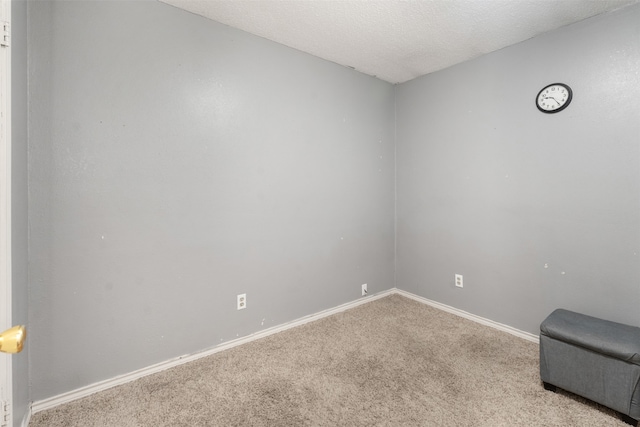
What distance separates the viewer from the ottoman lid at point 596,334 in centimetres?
151

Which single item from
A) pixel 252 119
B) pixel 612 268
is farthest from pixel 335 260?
pixel 612 268

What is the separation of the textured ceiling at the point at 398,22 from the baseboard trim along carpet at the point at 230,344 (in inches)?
95.3

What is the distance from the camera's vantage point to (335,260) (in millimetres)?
2906

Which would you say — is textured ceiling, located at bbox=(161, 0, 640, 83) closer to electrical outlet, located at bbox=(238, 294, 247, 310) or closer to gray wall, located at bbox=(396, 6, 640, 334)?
gray wall, located at bbox=(396, 6, 640, 334)

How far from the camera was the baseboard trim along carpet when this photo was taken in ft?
5.39

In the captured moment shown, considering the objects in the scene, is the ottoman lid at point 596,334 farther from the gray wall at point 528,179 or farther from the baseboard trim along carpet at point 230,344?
the baseboard trim along carpet at point 230,344

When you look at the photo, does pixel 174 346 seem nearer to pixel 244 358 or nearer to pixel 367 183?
pixel 244 358

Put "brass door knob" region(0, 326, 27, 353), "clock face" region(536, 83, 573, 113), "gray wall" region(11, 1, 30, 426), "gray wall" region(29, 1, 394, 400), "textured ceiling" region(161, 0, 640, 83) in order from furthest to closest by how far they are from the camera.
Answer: "clock face" region(536, 83, 573, 113)
"textured ceiling" region(161, 0, 640, 83)
"gray wall" region(29, 1, 394, 400)
"gray wall" region(11, 1, 30, 426)
"brass door knob" region(0, 326, 27, 353)

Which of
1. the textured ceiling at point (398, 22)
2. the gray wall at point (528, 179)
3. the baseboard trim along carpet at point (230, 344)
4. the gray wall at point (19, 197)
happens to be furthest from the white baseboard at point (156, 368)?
the textured ceiling at point (398, 22)

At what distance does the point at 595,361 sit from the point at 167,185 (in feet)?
9.10

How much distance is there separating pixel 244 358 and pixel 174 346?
0.49 meters
